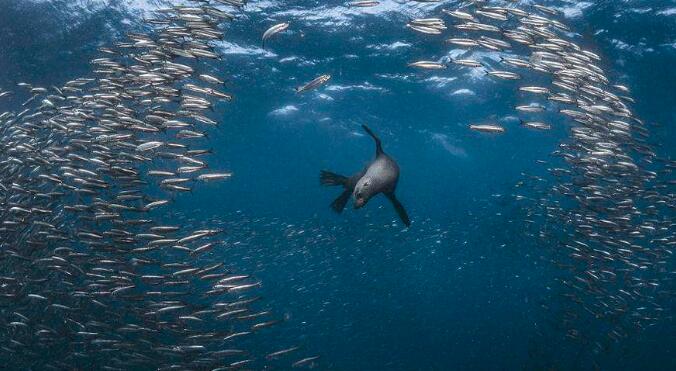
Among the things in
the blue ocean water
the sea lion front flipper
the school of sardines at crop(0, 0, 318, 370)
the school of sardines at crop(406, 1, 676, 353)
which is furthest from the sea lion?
the blue ocean water

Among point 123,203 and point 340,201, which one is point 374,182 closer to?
point 340,201

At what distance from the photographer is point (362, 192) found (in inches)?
189

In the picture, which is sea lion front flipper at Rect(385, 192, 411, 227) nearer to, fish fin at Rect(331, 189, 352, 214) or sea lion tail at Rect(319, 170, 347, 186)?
fish fin at Rect(331, 189, 352, 214)

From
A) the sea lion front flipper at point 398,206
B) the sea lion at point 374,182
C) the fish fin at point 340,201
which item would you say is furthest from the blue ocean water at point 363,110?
the sea lion front flipper at point 398,206

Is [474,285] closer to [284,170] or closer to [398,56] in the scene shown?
[284,170]

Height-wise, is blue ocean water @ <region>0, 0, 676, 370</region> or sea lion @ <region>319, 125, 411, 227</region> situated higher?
sea lion @ <region>319, 125, 411, 227</region>

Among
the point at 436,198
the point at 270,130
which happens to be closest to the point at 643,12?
the point at 270,130

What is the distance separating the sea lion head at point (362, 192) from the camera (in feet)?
15.7

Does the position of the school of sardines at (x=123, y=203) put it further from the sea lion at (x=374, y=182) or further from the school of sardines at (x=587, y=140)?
the school of sardines at (x=587, y=140)

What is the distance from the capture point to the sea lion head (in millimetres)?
4781

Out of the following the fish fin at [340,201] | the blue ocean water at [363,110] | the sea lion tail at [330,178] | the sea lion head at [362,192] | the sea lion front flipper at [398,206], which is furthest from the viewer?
the blue ocean water at [363,110]

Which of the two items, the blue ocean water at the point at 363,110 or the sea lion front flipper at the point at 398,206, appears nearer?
the sea lion front flipper at the point at 398,206

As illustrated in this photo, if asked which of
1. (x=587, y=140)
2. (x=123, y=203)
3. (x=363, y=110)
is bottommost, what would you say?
(x=363, y=110)

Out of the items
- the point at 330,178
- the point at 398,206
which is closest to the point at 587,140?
the point at 398,206
